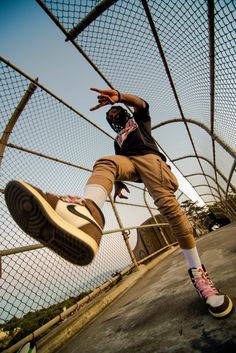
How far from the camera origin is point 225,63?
2443mm

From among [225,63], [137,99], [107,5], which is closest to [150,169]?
[137,99]

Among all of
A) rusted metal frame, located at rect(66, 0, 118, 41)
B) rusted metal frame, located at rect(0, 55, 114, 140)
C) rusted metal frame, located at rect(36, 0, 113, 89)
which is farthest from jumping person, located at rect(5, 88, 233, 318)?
rusted metal frame, located at rect(0, 55, 114, 140)

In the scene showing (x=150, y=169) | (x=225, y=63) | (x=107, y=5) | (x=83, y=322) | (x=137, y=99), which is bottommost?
(x=83, y=322)

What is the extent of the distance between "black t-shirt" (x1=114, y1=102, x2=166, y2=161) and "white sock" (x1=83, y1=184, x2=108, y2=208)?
2.02ft

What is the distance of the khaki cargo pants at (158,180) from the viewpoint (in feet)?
5.49

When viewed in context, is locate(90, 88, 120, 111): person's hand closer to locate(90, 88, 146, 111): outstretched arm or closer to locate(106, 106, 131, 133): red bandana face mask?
locate(90, 88, 146, 111): outstretched arm

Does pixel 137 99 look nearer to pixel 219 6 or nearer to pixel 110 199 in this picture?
pixel 219 6

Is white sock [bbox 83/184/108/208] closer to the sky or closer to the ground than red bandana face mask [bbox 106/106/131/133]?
closer to the ground

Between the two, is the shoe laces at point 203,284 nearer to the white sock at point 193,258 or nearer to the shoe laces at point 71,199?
the white sock at point 193,258

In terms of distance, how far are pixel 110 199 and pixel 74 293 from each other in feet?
5.18

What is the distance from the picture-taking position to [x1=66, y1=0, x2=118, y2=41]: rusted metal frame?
75.3 inches

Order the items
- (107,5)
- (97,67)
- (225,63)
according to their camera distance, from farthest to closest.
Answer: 1. (97,67)
2. (225,63)
3. (107,5)

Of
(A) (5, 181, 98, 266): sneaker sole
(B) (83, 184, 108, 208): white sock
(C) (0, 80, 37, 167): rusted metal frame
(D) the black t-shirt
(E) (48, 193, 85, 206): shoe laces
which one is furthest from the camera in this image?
(C) (0, 80, 37, 167): rusted metal frame

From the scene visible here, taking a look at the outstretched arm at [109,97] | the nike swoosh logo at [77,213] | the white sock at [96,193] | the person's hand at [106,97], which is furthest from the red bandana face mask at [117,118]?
the nike swoosh logo at [77,213]
